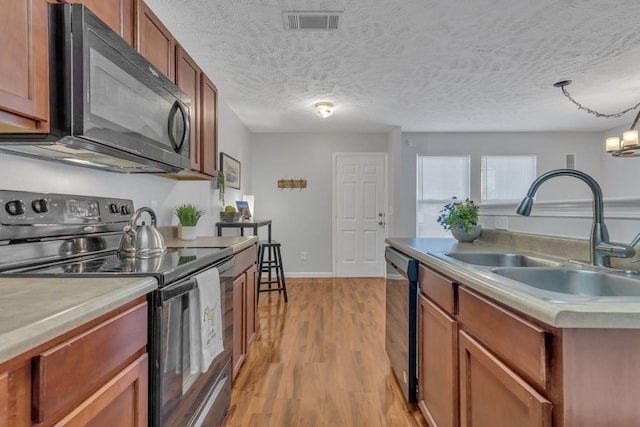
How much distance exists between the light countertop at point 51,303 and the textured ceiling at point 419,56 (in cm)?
182

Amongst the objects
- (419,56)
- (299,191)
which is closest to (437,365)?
(419,56)

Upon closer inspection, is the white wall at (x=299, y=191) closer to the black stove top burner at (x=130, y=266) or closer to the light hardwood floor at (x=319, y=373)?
the light hardwood floor at (x=319, y=373)

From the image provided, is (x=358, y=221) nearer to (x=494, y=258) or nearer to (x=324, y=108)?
(x=324, y=108)

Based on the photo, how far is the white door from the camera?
543 centimetres

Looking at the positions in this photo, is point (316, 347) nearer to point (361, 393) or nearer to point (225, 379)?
point (361, 393)

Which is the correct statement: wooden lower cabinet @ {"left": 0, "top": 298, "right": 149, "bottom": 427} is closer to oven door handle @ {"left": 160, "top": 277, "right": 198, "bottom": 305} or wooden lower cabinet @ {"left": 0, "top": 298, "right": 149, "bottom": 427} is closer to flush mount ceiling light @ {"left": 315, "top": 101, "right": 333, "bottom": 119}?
oven door handle @ {"left": 160, "top": 277, "right": 198, "bottom": 305}

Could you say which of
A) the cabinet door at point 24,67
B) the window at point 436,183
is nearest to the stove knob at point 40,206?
the cabinet door at point 24,67

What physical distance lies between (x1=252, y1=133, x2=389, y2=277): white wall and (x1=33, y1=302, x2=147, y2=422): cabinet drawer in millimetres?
4452

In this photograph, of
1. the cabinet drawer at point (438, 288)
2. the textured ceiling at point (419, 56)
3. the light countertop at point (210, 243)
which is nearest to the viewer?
the cabinet drawer at point (438, 288)

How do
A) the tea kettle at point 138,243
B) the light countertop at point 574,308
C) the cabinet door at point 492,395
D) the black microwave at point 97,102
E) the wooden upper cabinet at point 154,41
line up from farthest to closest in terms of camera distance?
the wooden upper cabinet at point 154,41 < the tea kettle at point 138,243 < the black microwave at point 97,102 < the cabinet door at point 492,395 < the light countertop at point 574,308

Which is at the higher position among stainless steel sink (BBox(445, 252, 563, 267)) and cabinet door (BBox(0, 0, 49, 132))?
cabinet door (BBox(0, 0, 49, 132))

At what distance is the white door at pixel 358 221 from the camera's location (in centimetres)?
543

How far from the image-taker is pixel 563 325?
2.25 feet

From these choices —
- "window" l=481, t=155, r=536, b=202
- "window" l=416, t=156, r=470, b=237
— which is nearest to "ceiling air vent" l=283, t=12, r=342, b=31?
"window" l=416, t=156, r=470, b=237
